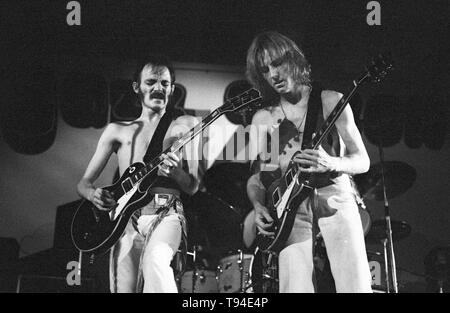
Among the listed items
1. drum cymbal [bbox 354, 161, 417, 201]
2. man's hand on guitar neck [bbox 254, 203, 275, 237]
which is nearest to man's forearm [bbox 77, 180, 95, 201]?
man's hand on guitar neck [bbox 254, 203, 275, 237]

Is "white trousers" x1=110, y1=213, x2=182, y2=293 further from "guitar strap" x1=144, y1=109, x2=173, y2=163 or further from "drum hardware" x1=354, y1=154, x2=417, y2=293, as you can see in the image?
"drum hardware" x1=354, y1=154, x2=417, y2=293

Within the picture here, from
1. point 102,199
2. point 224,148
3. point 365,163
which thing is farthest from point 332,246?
point 102,199

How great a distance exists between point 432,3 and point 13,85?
8.94 ft

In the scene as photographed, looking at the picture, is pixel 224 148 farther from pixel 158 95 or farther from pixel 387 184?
pixel 387 184

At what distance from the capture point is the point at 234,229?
3.80 m

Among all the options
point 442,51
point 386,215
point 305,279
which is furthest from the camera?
point 442,51

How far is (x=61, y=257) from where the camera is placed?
12.5 feet

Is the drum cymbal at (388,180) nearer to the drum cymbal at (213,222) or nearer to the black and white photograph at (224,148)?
the black and white photograph at (224,148)

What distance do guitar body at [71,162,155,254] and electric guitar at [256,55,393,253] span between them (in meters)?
0.75

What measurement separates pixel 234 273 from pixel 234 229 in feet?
0.86

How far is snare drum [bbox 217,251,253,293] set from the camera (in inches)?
146

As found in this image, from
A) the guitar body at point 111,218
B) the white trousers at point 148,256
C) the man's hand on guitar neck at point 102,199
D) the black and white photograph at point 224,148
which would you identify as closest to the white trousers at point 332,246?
the black and white photograph at point 224,148

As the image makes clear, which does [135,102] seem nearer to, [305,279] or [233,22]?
[233,22]
